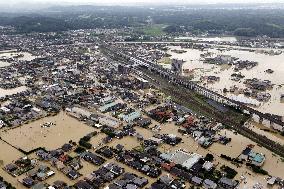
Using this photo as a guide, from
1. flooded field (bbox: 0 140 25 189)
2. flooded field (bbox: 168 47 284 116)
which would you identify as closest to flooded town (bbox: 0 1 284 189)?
flooded field (bbox: 0 140 25 189)

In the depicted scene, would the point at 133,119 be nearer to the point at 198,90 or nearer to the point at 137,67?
the point at 198,90

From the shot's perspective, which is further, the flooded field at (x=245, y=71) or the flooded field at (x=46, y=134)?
the flooded field at (x=245, y=71)

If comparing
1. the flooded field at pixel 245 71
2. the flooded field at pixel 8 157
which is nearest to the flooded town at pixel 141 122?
the flooded field at pixel 8 157

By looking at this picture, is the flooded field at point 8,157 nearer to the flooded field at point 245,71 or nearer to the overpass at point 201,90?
the overpass at point 201,90

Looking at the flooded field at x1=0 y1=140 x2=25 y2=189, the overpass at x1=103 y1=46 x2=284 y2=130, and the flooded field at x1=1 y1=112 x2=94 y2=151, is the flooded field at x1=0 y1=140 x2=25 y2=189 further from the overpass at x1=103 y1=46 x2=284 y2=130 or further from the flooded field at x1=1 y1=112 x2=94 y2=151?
the overpass at x1=103 y1=46 x2=284 y2=130

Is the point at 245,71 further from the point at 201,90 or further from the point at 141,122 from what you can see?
the point at 141,122

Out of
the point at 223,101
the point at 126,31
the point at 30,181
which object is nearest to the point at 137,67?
the point at 223,101
